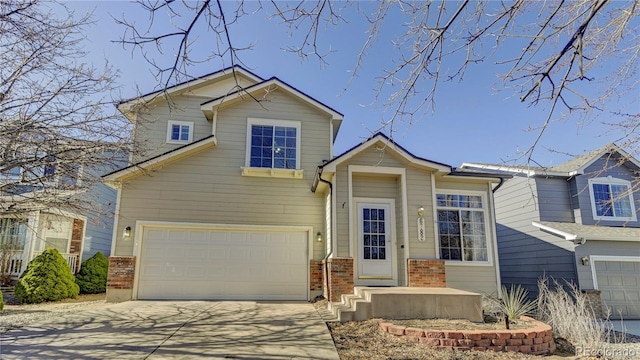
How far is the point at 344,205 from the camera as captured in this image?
882 centimetres

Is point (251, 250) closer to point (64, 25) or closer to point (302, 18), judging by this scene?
point (64, 25)

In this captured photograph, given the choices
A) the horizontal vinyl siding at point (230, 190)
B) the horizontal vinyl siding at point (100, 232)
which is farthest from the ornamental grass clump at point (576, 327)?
the horizontal vinyl siding at point (100, 232)

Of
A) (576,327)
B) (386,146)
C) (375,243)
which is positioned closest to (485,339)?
(576,327)

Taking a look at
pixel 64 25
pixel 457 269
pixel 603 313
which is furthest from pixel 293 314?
pixel 603 313

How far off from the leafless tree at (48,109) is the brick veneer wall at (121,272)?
9.04 ft

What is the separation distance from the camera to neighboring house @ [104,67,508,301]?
898 centimetres

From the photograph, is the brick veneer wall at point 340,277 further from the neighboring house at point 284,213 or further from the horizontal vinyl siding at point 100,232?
the horizontal vinyl siding at point 100,232

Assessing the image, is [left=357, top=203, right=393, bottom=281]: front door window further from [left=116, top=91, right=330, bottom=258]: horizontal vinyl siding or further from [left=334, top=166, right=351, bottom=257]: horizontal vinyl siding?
[left=116, top=91, right=330, bottom=258]: horizontal vinyl siding

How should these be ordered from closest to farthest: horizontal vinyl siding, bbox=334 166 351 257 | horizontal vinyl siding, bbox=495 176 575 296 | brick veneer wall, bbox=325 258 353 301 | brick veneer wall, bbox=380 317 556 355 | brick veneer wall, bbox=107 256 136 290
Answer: brick veneer wall, bbox=380 317 556 355, brick veneer wall, bbox=325 258 353 301, horizontal vinyl siding, bbox=334 166 351 257, brick veneer wall, bbox=107 256 136 290, horizontal vinyl siding, bbox=495 176 575 296

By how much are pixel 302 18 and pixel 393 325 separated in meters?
4.94

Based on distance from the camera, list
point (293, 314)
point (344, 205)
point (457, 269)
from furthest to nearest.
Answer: point (457, 269)
point (344, 205)
point (293, 314)

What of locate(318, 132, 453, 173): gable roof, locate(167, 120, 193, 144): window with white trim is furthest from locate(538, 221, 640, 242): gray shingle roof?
locate(167, 120, 193, 144): window with white trim

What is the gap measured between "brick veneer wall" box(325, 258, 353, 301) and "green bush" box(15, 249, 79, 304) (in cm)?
784

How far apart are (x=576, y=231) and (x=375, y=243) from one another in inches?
257
